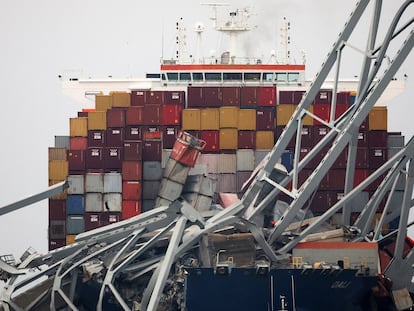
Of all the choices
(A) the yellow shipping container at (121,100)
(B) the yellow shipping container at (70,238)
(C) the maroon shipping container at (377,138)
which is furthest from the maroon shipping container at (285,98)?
(B) the yellow shipping container at (70,238)

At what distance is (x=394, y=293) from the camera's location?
155 ft

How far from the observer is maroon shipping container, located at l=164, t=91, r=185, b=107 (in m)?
63.5

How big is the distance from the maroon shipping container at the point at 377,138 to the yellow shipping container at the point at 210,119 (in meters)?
6.09

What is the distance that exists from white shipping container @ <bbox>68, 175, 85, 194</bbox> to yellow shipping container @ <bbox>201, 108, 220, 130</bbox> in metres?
5.47

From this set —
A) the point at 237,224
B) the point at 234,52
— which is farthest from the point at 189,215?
the point at 234,52

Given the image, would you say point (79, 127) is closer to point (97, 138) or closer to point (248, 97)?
point (97, 138)

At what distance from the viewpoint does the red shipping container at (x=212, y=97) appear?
6353cm

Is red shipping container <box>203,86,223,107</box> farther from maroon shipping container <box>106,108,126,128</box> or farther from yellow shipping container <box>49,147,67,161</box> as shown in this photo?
yellow shipping container <box>49,147,67,161</box>

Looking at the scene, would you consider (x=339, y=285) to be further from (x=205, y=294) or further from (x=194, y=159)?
(x=194, y=159)

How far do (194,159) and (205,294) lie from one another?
12875 mm

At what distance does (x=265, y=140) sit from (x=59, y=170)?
834 centimetres

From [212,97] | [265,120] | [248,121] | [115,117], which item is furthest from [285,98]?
[115,117]

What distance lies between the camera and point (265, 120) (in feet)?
204

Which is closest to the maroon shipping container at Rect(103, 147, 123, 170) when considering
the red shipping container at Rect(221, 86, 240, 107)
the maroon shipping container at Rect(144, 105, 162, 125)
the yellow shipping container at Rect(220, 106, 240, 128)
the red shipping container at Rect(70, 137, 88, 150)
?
the red shipping container at Rect(70, 137, 88, 150)
